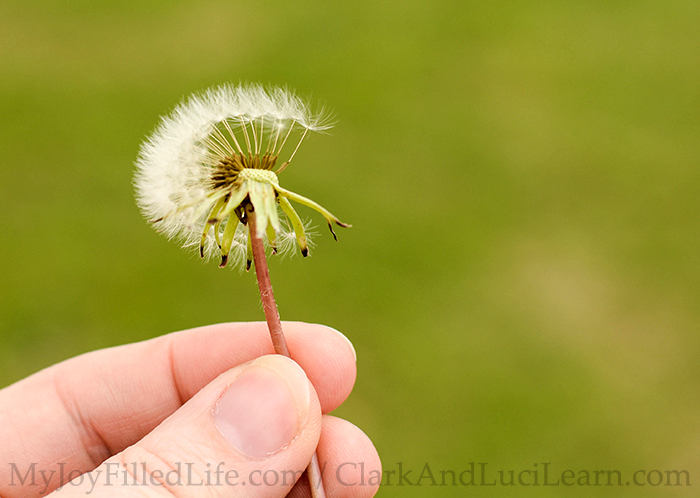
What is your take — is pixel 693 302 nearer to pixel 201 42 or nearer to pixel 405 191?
pixel 405 191

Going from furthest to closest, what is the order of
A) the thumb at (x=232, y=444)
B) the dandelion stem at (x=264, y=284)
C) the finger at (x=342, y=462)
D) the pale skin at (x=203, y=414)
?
1. the finger at (x=342, y=462)
2. the pale skin at (x=203, y=414)
3. the thumb at (x=232, y=444)
4. the dandelion stem at (x=264, y=284)

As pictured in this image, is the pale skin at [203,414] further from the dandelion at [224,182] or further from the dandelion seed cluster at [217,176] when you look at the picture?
the dandelion seed cluster at [217,176]

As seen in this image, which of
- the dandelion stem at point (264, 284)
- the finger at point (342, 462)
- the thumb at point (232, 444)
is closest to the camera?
the dandelion stem at point (264, 284)

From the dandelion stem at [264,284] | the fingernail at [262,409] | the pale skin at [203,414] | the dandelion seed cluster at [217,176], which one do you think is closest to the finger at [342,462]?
the pale skin at [203,414]

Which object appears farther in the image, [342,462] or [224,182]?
[342,462]

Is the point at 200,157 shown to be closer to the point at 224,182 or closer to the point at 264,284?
the point at 224,182

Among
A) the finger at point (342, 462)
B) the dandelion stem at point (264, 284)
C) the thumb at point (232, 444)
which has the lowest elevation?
the finger at point (342, 462)

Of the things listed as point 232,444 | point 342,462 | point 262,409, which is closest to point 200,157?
point 262,409

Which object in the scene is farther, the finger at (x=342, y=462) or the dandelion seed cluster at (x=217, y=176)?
the finger at (x=342, y=462)

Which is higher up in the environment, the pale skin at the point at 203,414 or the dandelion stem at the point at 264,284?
the dandelion stem at the point at 264,284
